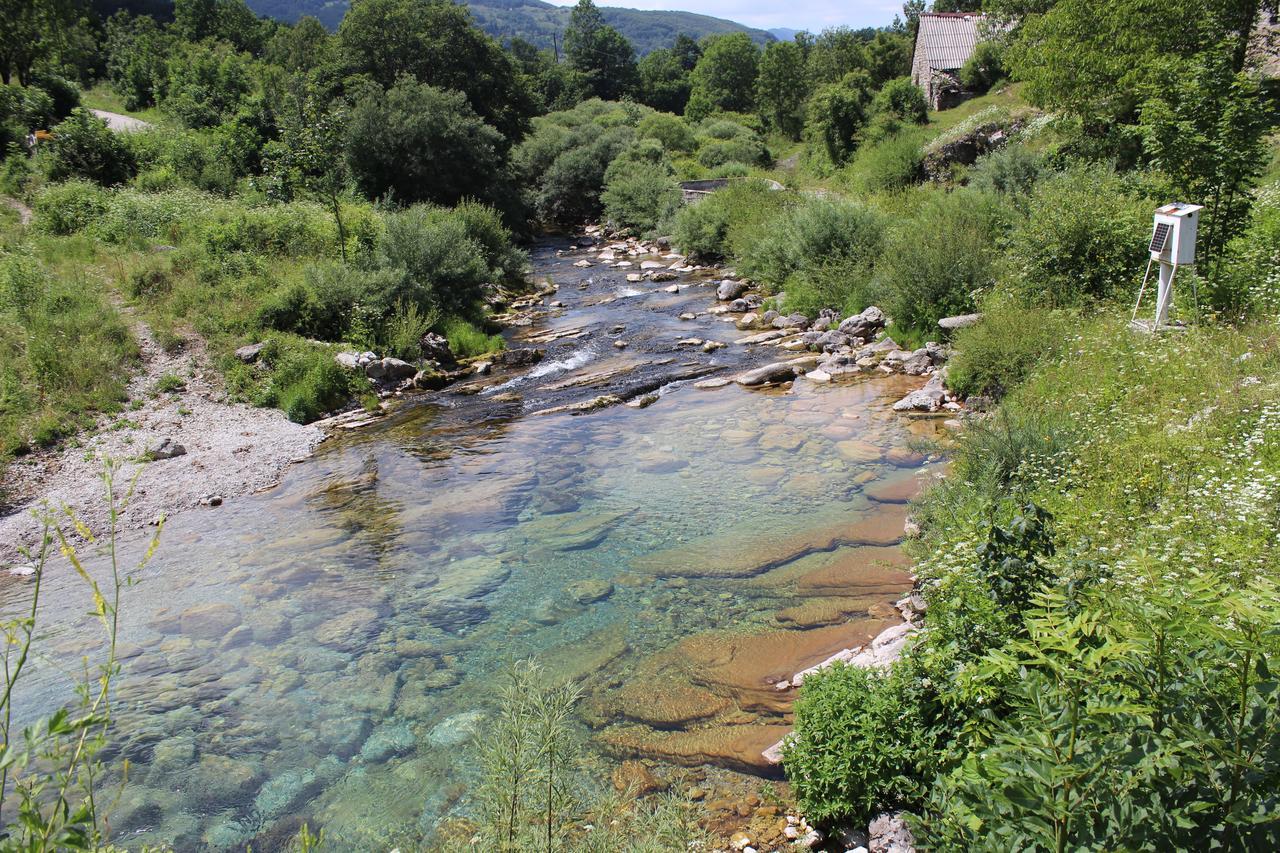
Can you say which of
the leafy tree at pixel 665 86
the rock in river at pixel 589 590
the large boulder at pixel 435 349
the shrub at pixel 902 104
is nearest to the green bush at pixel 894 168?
the shrub at pixel 902 104

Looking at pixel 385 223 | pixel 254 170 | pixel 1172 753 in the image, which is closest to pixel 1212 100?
pixel 1172 753

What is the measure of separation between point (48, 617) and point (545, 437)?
6870mm

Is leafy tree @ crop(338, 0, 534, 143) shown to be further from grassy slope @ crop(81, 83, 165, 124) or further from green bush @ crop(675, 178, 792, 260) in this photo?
green bush @ crop(675, 178, 792, 260)

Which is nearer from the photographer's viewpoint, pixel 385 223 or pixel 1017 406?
pixel 1017 406

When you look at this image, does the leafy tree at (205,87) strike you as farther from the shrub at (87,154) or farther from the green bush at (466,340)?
the green bush at (466,340)

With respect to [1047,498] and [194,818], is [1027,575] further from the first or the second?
[194,818]

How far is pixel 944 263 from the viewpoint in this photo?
14.6 metres

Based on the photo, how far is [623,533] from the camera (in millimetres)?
9125

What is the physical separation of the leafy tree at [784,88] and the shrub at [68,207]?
45453mm

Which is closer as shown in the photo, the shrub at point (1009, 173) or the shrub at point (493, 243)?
the shrub at point (1009, 173)

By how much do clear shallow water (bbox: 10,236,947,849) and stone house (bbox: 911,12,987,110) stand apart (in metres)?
28.2

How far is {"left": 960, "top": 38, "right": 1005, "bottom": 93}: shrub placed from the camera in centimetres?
3271

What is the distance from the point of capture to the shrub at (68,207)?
19.2 m

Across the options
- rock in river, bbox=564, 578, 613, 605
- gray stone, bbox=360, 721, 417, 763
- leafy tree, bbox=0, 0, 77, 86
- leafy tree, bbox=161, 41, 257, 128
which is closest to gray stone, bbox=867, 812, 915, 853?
gray stone, bbox=360, 721, 417, 763
